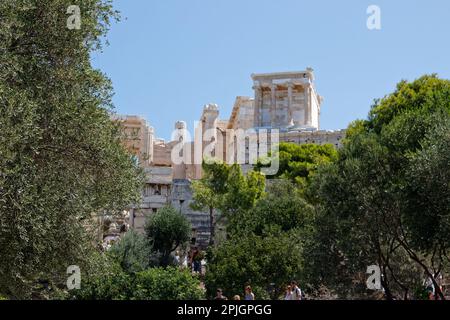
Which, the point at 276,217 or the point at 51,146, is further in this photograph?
the point at 276,217

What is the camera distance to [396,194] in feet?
53.6

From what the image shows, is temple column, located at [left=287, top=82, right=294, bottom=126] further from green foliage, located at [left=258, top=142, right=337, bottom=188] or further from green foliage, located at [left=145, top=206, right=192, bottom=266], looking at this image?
green foliage, located at [left=145, top=206, right=192, bottom=266]

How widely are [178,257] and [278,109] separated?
40.6 meters

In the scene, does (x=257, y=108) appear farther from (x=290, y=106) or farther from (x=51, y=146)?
(x=51, y=146)

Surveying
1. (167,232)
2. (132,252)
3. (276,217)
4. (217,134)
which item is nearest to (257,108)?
(217,134)

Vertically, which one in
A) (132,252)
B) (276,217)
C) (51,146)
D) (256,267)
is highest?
(51,146)

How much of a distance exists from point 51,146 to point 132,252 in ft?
45.9

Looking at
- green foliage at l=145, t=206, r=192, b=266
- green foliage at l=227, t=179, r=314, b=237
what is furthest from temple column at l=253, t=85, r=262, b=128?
green foliage at l=227, t=179, r=314, b=237

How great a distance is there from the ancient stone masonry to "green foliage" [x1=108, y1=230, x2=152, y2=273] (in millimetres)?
8702

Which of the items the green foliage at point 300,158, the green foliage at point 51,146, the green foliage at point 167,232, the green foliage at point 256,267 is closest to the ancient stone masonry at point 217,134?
the green foliage at point 300,158

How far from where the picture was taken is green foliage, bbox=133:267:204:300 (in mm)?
19641

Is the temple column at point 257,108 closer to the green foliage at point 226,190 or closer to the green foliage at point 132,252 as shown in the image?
the green foliage at point 226,190

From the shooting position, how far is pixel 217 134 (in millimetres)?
62656

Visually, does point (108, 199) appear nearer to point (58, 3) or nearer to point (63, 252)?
point (63, 252)
